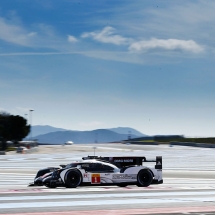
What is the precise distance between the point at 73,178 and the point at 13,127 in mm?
65034

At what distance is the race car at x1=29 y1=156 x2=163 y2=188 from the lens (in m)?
15.0

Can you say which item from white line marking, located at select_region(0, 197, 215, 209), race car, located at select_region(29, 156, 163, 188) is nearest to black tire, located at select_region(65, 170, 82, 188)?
race car, located at select_region(29, 156, 163, 188)

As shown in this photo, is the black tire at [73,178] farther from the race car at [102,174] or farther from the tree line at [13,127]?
the tree line at [13,127]

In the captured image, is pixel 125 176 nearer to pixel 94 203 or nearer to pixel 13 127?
pixel 94 203

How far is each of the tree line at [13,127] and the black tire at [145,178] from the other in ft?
204

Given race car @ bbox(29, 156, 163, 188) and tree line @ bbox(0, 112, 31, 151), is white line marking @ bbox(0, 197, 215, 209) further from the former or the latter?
tree line @ bbox(0, 112, 31, 151)

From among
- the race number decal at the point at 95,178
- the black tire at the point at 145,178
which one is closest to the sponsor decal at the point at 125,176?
the black tire at the point at 145,178

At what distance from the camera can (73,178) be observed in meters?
15.1

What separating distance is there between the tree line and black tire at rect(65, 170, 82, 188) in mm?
62297

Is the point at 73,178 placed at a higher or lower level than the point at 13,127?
lower

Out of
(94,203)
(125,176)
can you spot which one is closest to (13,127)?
(125,176)

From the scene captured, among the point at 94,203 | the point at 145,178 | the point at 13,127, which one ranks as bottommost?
the point at 94,203

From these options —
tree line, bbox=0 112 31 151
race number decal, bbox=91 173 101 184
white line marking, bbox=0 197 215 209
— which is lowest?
white line marking, bbox=0 197 215 209

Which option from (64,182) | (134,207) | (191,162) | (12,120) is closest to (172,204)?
(134,207)
